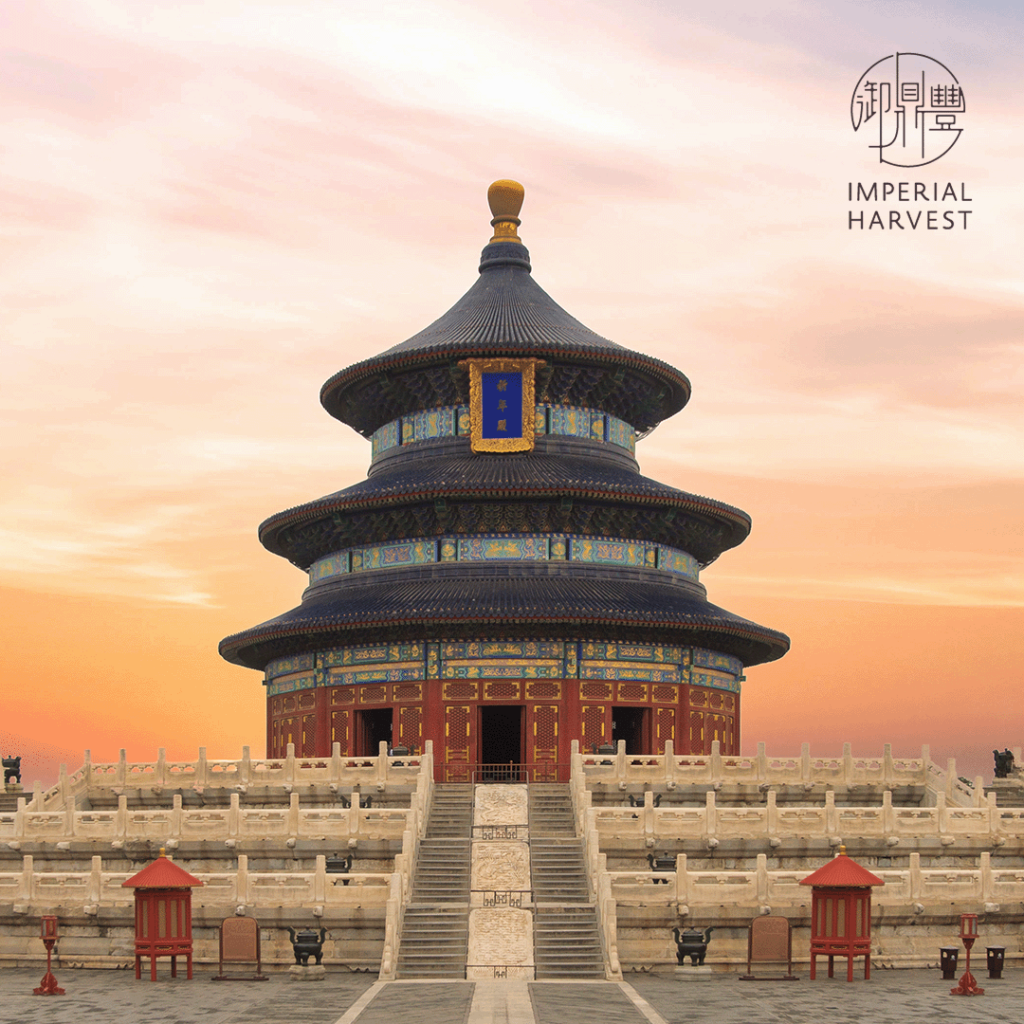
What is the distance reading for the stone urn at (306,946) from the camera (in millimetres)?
32531

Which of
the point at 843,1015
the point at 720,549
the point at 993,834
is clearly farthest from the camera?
the point at 720,549

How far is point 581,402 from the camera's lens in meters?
62.1

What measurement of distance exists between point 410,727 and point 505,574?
20.9 feet

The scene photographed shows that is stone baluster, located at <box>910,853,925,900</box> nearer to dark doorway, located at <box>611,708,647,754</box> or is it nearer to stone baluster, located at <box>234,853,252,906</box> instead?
stone baluster, located at <box>234,853,252,906</box>

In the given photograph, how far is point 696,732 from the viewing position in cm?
5725

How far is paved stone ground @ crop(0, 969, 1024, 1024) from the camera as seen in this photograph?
26297 mm

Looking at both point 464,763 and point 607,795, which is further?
point 464,763

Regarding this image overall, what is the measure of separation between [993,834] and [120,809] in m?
20.5

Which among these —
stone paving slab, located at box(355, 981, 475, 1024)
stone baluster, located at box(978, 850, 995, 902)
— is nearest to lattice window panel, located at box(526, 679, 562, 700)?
stone baluster, located at box(978, 850, 995, 902)

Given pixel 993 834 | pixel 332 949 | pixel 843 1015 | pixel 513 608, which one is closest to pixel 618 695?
pixel 513 608

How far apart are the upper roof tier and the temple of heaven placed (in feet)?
0.30

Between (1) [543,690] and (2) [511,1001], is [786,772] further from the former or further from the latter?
(2) [511,1001]

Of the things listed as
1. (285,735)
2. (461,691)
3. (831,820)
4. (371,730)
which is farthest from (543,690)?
(831,820)

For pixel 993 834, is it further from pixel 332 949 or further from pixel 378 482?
pixel 378 482
